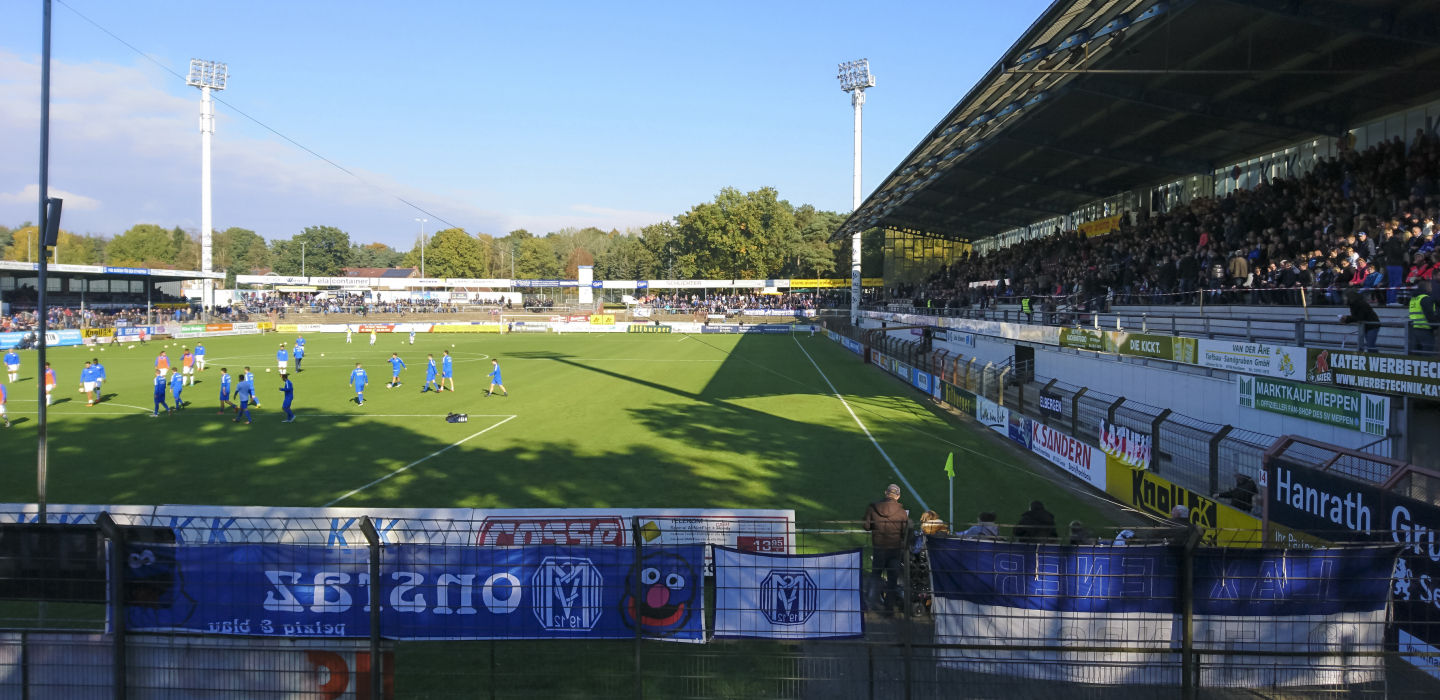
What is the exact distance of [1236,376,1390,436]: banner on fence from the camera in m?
11.3

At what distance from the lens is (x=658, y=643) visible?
740cm

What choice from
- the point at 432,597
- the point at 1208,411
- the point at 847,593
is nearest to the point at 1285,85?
the point at 1208,411

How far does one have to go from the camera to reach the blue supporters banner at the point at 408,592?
20.7ft

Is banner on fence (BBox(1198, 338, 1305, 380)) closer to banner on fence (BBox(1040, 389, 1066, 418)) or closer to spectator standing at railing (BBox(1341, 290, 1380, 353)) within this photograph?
spectator standing at railing (BBox(1341, 290, 1380, 353))

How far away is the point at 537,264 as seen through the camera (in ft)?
470

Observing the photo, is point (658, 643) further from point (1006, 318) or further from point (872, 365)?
point (872, 365)

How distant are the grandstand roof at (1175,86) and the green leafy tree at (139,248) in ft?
477

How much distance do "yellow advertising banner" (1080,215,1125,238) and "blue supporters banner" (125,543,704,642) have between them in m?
32.1

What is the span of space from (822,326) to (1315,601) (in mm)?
68536

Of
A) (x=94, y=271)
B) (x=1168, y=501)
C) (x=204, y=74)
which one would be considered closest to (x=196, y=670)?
(x=1168, y=501)

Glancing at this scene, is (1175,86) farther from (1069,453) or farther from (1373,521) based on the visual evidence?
(1373,521)

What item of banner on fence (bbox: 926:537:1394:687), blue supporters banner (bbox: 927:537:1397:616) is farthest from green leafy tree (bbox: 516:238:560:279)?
blue supporters banner (bbox: 927:537:1397:616)

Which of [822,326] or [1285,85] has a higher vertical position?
[1285,85]

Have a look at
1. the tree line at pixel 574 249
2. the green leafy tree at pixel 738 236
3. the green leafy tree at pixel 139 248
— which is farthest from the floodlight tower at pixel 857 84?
the green leafy tree at pixel 139 248
